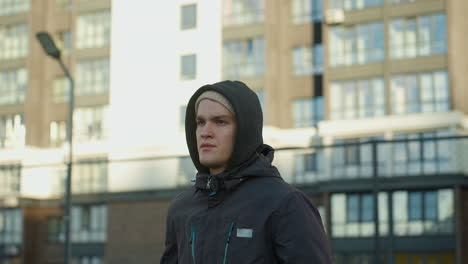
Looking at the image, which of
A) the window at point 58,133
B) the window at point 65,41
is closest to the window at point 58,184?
the window at point 58,133

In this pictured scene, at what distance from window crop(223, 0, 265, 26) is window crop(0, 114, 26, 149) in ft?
42.3

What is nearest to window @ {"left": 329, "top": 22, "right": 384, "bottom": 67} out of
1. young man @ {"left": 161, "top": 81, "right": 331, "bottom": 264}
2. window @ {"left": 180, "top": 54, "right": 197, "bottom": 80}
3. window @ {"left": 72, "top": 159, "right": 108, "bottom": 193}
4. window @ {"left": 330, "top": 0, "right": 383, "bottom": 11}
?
window @ {"left": 330, "top": 0, "right": 383, "bottom": 11}

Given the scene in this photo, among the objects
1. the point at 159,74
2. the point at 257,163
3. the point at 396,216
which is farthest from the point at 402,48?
the point at 257,163

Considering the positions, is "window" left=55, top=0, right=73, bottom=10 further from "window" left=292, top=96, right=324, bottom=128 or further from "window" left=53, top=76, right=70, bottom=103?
"window" left=292, top=96, right=324, bottom=128

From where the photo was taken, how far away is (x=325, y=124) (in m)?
32.7

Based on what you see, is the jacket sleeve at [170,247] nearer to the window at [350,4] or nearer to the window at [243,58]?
the window at [350,4]

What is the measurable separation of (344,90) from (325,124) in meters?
1.66

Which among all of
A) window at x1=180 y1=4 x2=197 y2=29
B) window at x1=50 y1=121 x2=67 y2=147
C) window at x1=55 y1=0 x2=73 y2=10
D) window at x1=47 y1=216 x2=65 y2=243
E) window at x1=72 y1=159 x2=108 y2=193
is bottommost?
window at x1=47 y1=216 x2=65 y2=243

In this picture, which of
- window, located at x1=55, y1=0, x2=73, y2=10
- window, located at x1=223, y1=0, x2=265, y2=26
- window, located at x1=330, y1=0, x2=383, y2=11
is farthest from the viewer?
window, located at x1=55, y1=0, x2=73, y2=10

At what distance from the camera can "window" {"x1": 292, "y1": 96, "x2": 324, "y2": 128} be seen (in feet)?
110

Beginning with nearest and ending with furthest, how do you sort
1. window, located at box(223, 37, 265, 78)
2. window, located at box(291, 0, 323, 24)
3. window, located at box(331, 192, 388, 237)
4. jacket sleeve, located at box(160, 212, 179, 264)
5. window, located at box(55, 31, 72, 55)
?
jacket sleeve, located at box(160, 212, 179, 264) < window, located at box(331, 192, 388, 237) < window, located at box(291, 0, 323, 24) < window, located at box(223, 37, 265, 78) < window, located at box(55, 31, 72, 55)

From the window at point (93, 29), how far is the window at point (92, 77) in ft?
3.16

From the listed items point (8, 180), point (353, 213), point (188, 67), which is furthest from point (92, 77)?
point (8, 180)

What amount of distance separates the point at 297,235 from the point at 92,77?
37.4 meters
